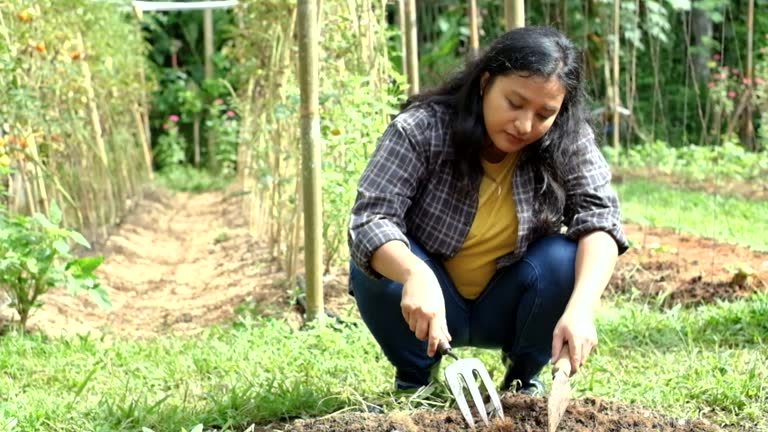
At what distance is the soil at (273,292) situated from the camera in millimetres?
2564

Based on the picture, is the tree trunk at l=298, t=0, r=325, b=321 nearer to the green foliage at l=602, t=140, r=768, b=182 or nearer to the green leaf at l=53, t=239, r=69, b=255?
the green leaf at l=53, t=239, r=69, b=255

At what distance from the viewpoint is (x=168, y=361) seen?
12.6 ft

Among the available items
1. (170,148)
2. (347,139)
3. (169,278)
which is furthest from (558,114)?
(170,148)

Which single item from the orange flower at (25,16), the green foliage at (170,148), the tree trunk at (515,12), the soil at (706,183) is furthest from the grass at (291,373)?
the green foliage at (170,148)

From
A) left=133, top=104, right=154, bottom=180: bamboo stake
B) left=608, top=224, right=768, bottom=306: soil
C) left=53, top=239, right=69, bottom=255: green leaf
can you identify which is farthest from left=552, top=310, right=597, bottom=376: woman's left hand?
left=133, top=104, right=154, bottom=180: bamboo stake

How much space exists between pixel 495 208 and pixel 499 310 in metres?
0.29

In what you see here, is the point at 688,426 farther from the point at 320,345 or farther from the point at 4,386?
the point at 4,386

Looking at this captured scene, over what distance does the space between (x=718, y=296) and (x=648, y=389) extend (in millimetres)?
1643

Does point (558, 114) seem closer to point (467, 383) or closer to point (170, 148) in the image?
point (467, 383)

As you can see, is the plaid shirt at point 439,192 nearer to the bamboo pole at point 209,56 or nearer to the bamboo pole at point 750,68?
the bamboo pole at point 750,68

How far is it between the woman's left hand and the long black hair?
1.57 ft

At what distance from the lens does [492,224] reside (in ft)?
9.63

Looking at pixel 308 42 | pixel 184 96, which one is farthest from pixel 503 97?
pixel 184 96

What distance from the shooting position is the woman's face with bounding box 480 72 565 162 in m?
2.63
